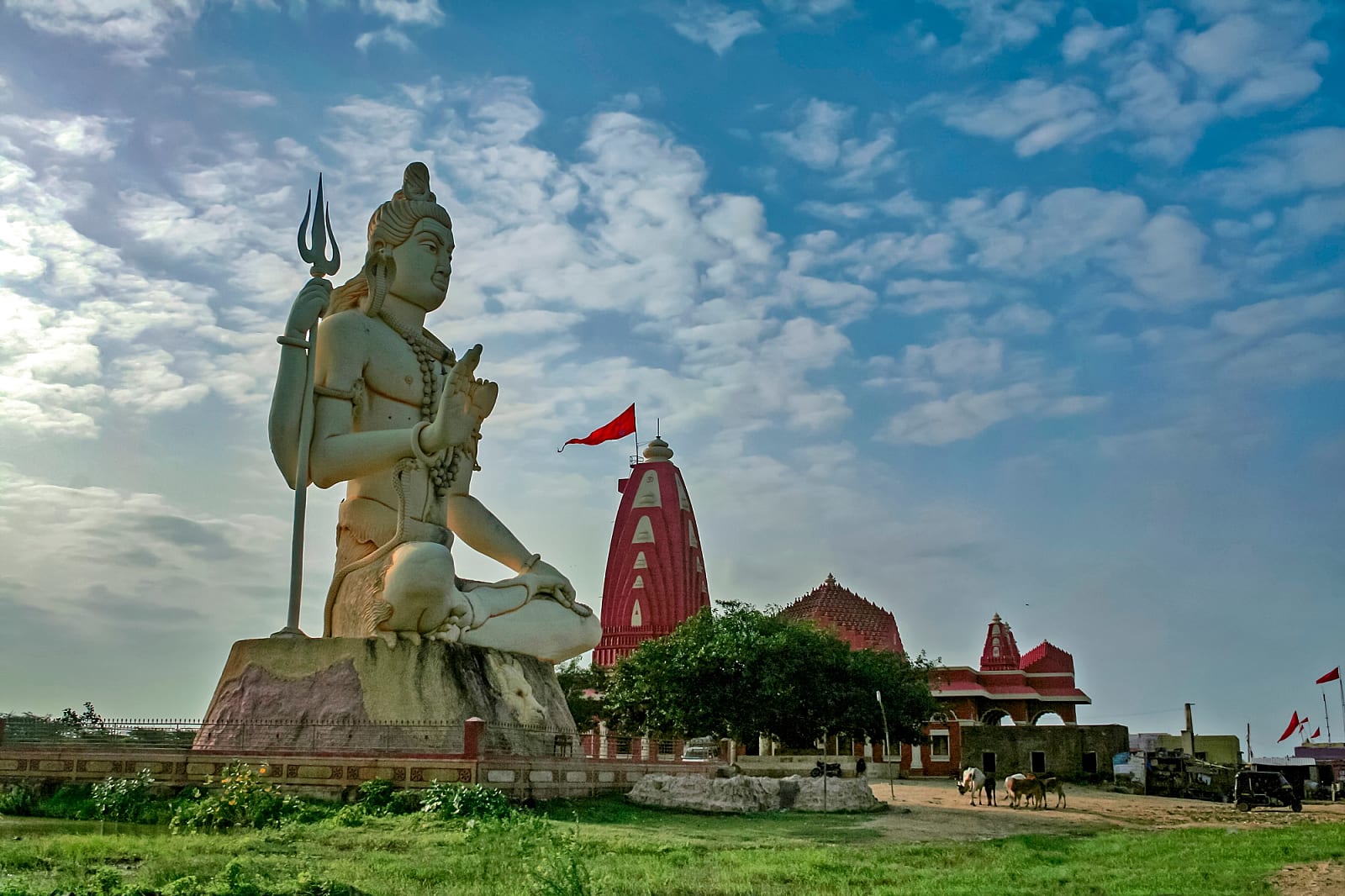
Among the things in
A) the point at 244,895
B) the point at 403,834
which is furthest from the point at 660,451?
the point at 244,895

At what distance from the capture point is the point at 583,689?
37281 millimetres

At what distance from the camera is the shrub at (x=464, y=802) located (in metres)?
12.1

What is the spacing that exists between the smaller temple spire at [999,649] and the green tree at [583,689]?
1436 cm

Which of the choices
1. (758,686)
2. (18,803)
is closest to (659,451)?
(758,686)

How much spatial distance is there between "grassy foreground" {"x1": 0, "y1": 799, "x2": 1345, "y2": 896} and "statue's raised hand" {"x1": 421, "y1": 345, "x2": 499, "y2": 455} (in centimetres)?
485

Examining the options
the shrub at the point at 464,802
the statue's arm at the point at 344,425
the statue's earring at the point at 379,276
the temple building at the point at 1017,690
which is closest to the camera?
the shrub at the point at 464,802

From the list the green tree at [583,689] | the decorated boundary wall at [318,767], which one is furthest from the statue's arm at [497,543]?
the green tree at [583,689]

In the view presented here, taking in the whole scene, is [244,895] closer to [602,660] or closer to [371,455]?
[371,455]

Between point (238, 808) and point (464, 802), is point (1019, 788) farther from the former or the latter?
point (238, 808)

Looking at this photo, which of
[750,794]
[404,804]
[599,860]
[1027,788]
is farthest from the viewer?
[1027,788]

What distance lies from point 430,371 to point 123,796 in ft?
21.8

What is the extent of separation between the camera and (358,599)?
1544 centimetres

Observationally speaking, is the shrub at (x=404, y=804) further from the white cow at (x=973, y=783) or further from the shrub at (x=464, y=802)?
the white cow at (x=973, y=783)

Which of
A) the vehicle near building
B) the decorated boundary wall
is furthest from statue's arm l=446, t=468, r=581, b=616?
the vehicle near building
